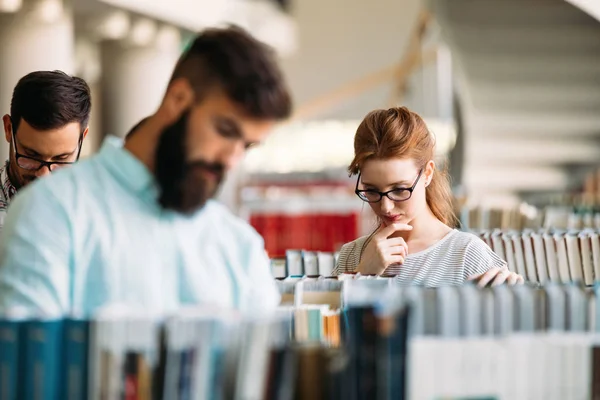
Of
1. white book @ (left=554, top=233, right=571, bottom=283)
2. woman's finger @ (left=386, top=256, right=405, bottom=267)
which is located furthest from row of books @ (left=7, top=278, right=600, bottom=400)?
white book @ (left=554, top=233, right=571, bottom=283)

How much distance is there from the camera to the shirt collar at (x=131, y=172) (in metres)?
2.30

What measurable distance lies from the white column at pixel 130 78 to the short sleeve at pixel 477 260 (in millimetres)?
9720

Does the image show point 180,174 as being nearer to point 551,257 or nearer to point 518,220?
point 551,257

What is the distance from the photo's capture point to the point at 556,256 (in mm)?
3934

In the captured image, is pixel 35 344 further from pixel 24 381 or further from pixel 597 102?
pixel 597 102

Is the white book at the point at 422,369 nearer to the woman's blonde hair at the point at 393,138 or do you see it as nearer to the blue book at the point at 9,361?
the blue book at the point at 9,361

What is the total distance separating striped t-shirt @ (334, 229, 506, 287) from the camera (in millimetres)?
3436

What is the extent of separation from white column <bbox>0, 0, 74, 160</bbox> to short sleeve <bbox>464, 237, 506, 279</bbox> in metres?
6.90

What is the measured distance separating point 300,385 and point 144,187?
490 mm

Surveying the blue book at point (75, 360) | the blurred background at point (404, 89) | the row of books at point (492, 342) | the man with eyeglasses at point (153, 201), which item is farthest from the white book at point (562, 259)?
the blurred background at point (404, 89)

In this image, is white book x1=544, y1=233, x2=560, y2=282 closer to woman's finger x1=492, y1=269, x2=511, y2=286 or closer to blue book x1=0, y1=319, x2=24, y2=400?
woman's finger x1=492, y1=269, x2=511, y2=286

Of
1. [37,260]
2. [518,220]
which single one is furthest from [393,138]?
[518,220]

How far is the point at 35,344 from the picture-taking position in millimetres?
2195

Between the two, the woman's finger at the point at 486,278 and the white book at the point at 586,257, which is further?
the white book at the point at 586,257
